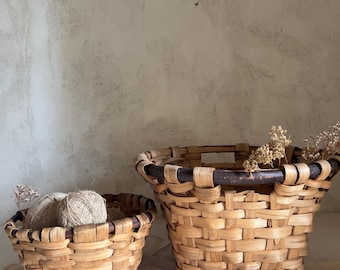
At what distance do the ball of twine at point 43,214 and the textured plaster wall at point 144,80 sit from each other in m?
0.33

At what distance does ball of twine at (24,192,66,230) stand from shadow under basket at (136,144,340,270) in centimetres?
15

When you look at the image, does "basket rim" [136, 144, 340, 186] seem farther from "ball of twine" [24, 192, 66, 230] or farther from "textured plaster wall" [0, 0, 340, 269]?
"textured plaster wall" [0, 0, 340, 269]

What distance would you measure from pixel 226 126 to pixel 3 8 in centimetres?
57

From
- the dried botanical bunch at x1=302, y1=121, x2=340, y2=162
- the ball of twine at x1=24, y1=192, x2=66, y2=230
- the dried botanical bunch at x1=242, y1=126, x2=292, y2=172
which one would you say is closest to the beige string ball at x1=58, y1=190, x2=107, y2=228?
the ball of twine at x1=24, y1=192, x2=66, y2=230

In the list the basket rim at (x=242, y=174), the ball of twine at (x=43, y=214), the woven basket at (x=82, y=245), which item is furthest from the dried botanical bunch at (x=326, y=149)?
the ball of twine at (x=43, y=214)

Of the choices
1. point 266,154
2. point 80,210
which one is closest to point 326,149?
point 266,154

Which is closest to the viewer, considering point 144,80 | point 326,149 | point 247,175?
point 247,175

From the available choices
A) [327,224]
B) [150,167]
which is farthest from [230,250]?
[327,224]

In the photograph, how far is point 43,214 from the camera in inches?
28.7

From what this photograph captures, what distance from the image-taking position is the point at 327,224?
1040mm

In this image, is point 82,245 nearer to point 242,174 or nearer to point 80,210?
point 80,210

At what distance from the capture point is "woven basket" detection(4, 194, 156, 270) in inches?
26.0

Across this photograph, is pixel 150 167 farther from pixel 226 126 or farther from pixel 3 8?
pixel 3 8

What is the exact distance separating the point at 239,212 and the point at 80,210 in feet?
0.77
